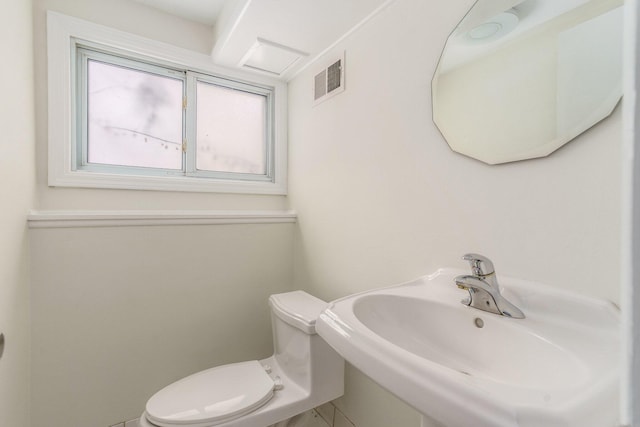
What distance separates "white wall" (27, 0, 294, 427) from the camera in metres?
1.20

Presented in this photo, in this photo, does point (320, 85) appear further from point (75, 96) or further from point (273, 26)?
point (75, 96)

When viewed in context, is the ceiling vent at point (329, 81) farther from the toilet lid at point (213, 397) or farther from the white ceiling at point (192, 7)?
the toilet lid at point (213, 397)

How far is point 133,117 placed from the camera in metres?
1.54

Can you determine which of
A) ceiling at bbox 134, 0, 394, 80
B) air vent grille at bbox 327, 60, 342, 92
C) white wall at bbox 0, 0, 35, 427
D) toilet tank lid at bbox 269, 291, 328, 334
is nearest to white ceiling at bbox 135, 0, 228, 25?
ceiling at bbox 134, 0, 394, 80

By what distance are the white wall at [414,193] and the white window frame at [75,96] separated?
29cm

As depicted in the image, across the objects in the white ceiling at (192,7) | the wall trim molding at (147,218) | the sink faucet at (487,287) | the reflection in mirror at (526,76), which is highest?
the white ceiling at (192,7)

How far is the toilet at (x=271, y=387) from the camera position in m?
0.95

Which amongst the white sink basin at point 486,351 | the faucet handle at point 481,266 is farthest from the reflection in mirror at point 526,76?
the white sink basin at point 486,351

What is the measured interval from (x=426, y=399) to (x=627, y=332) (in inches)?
11.7

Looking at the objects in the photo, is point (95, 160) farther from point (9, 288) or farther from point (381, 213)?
point (381, 213)

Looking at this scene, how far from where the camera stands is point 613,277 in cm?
60

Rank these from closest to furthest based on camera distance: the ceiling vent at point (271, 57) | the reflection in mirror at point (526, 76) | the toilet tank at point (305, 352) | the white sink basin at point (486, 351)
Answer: the white sink basin at point (486, 351)
the reflection in mirror at point (526, 76)
the toilet tank at point (305, 352)
the ceiling vent at point (271, 57)

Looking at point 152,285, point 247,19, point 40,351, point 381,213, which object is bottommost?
point 40,351

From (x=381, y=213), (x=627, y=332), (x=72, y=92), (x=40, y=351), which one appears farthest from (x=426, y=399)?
(x=72, y=92)
